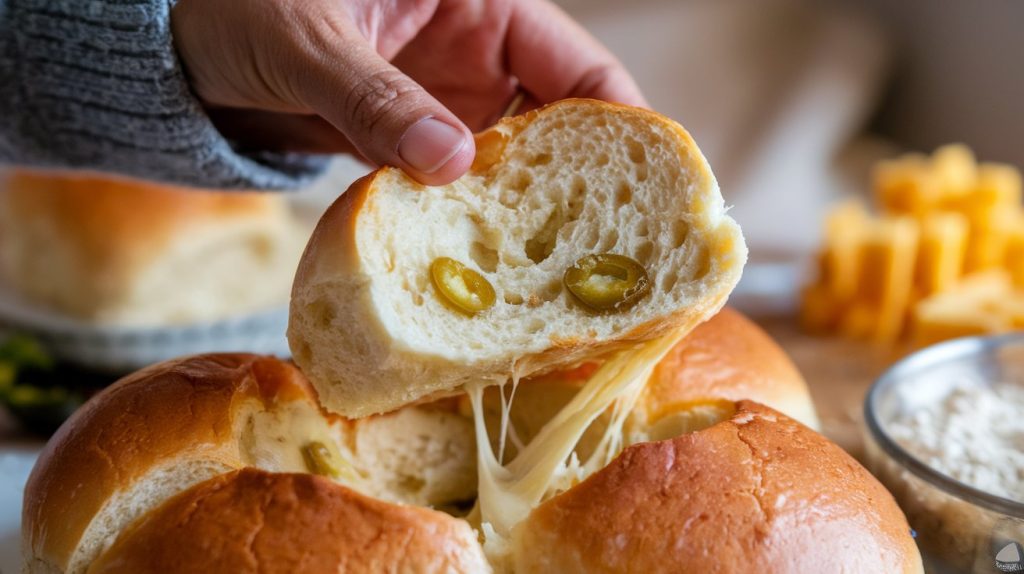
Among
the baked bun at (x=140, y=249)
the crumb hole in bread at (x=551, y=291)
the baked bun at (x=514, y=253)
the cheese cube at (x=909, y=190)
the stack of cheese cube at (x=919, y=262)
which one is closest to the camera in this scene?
the baked bun at (x=514, y=253)

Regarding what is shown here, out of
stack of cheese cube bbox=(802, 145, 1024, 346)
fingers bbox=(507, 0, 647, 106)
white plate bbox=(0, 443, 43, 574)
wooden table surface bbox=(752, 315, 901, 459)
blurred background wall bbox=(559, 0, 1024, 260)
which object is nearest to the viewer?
white plate bbox=(0, 443, 43, 574)

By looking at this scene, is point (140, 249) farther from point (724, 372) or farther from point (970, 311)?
point (970, 311)

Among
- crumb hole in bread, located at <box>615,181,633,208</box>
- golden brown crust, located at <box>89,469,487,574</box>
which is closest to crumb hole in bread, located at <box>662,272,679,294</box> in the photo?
crumb hole in bread, located at <box>615,181,633,208</box>

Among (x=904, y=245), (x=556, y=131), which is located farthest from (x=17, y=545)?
(x=904, y=245)

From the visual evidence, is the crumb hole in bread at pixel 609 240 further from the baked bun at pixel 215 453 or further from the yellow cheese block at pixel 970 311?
the yellow cheese block at pixel 970 311

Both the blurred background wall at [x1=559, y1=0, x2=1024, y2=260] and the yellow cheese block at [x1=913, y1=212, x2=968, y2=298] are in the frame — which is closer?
the yellow cheese block at [x1=913, y1=212, x2=968, y2=298]

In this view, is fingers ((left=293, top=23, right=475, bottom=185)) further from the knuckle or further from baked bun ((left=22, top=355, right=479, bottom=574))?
baked bun ((left=22, top=355, right=479, bottom=574))

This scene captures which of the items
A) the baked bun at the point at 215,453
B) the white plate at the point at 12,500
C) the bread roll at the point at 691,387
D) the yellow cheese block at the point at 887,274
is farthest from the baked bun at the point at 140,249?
the yellow cheese block at the point at 887,274
